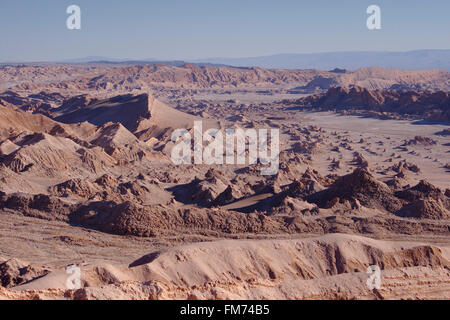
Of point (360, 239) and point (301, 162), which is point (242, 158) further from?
point (360, 239)

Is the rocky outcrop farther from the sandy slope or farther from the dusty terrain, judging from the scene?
the sandy slope

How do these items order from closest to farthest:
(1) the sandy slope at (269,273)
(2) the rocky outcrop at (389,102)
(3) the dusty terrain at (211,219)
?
1. (1) the sandy slope at (269,273)
2. (3) the dusty terrain at (211,219)
3. (2) the rocky outcrop at (389,102)

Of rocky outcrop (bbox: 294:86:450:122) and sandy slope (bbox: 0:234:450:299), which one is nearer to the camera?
sandy slope (bbox: 0:234:450:299)

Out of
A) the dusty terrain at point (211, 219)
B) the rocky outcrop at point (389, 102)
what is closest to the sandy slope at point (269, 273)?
the dusty terrain at point (211, 219)

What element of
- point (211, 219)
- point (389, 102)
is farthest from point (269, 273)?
point (389, 102)

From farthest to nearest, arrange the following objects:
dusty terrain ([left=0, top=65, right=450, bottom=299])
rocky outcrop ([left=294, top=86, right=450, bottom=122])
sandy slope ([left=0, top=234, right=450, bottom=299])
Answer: rocky outcrop ([left=294, top=86, right=450, bottom=122]) → dusty terrain ([left=0, top=65, right=450, bottom=299]) → sandy slope ([left=0, top=234, right=450, bottom=299])

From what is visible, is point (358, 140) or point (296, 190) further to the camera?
point (358, 140)

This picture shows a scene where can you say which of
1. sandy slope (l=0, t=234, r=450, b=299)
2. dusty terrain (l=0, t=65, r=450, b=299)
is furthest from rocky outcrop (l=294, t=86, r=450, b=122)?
sandy slope (l=0, t=234, r=450, b=299)

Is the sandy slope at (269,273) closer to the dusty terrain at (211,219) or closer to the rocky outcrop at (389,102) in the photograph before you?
the dusty terrain at (211,219)

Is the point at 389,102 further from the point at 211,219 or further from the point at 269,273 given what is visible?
the point at 269,273

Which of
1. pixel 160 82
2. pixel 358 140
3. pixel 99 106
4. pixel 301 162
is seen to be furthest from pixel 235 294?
pixel 160 82
